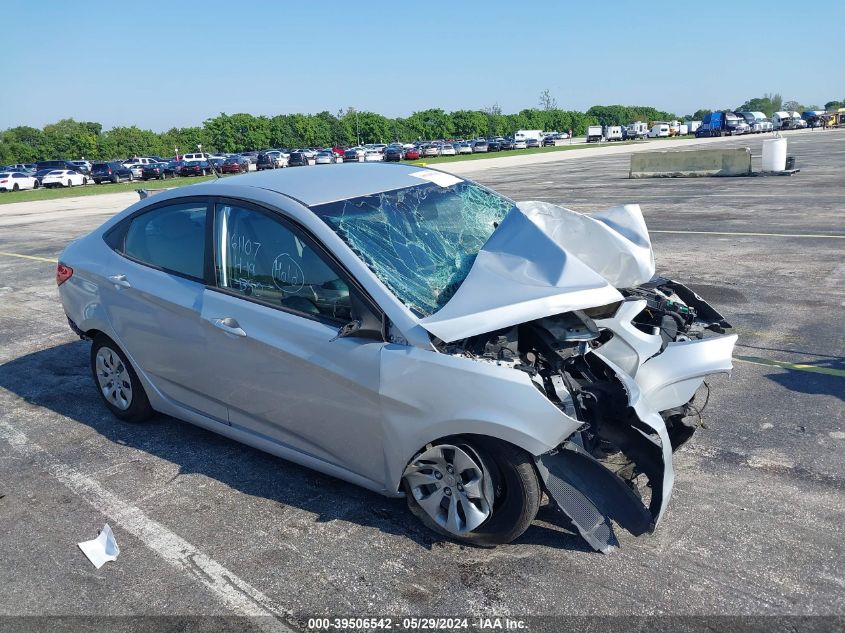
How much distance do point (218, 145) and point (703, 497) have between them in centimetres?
9503

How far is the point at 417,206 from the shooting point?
14.4ft

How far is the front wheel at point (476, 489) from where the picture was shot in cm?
335

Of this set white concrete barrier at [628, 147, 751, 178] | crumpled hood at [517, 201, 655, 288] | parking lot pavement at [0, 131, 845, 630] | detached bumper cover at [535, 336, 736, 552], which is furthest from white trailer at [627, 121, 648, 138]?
detached bumper cover at [535, 336, 736, 552]

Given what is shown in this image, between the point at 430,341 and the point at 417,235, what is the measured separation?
36.4 inches

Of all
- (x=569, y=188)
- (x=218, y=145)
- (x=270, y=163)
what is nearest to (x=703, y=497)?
(x=569, y=188)

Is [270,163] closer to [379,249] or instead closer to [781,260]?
[781,260]

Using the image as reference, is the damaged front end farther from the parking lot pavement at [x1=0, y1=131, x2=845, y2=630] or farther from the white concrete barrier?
the white concrete barrier

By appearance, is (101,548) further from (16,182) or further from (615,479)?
(16,182)

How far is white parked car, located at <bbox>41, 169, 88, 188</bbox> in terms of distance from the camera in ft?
159

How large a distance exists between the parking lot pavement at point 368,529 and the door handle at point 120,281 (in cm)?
107

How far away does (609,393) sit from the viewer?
3525 millimetres

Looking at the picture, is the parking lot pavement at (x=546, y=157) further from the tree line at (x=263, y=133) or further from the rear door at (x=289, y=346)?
the tree line at (x=263, y=133)

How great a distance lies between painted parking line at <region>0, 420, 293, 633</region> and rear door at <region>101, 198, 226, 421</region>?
73 centimetres

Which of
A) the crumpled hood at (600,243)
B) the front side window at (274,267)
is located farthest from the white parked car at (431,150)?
the front side window at (274,267)
